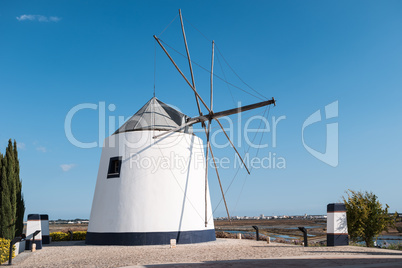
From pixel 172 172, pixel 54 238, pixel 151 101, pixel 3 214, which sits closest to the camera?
pixel 3 214

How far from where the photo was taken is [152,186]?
1778 cm

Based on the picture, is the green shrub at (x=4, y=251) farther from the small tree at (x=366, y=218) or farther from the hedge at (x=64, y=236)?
the small tree at (x=366, y=218)

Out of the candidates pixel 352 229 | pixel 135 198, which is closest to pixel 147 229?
pixel 135 198

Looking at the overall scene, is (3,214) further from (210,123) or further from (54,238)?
(210,123)

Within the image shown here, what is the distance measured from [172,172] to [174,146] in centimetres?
141

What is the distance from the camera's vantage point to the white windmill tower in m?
17.4

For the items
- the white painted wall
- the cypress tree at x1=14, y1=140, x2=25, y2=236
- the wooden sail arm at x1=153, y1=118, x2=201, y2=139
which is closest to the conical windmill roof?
the wooden sail arm at x1=153, y1=118, x2=201, y2=139

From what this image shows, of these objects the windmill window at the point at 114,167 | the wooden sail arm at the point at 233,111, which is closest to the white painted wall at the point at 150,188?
the windmill window at the point at 114,167

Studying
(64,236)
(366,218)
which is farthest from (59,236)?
(366,218)

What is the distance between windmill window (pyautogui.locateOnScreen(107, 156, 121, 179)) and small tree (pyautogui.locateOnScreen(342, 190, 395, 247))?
1269 cm

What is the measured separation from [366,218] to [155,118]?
1264cm

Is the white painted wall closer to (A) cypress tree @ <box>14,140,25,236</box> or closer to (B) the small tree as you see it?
(A) cypress tree @ <box>14,140,25,236</box>

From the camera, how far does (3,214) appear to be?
16562mm

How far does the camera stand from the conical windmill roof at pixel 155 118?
750 inches
